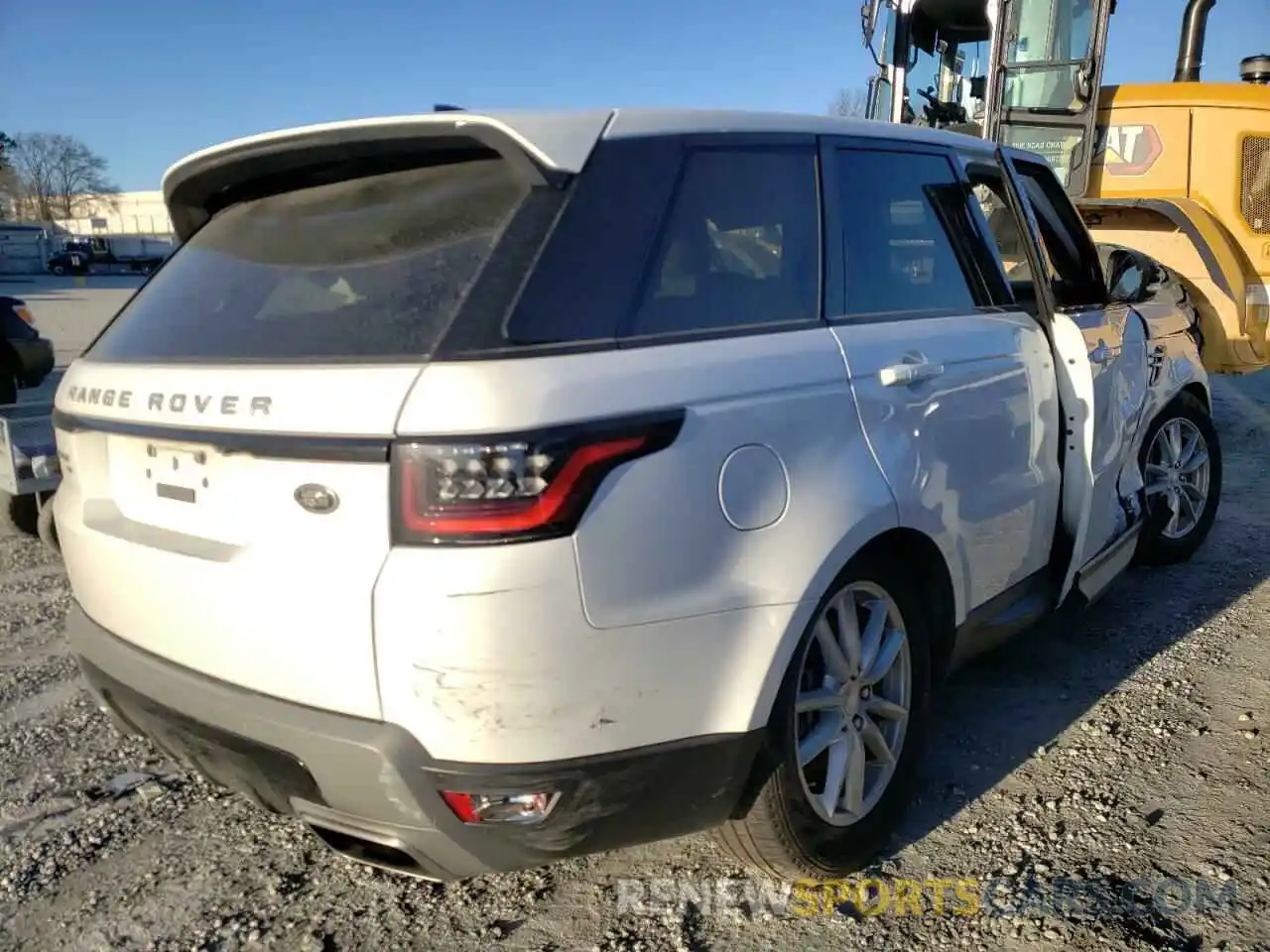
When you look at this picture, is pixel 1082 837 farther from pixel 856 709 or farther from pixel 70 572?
pixel 70 572

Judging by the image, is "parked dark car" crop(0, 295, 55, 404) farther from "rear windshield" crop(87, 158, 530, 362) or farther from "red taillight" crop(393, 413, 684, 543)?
"red taillight" crop(393, 413, 684, 543)

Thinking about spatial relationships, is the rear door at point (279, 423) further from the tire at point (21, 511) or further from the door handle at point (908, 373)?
the tire at point (21, 511)

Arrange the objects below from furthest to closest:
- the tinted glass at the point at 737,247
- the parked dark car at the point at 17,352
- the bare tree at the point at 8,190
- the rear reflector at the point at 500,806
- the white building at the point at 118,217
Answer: the white building at the point at 118,217 < the bare tree at the point at 8,190 < the parked dark car at the point at 17,352 < the tinted glass at the point at 737,247 < the rear reflector at the point at 500,806

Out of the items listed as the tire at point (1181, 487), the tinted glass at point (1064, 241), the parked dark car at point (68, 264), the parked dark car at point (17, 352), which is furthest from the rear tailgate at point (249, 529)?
the parked dark car at point (68, 264)

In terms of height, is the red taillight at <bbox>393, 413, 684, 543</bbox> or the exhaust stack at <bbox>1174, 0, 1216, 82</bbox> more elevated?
the exhaust stack at <bbox>1174, 0, 1216, 82</bbox>

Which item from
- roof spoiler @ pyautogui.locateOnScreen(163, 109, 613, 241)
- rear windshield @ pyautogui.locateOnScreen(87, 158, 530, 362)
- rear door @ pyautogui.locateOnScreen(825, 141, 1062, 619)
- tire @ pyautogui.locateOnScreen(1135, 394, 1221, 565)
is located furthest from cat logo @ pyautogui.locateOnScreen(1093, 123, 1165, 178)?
rear windshield @ pyautogui.locateOnScreen(87, 158, 530, 362)

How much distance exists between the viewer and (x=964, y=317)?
3.03 m

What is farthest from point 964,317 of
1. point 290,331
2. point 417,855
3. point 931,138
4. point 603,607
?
point 417,855

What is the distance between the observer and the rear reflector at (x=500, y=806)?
190cm

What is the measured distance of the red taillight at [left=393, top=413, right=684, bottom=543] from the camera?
1784 millimetres

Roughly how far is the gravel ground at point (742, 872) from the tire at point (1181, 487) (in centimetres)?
107

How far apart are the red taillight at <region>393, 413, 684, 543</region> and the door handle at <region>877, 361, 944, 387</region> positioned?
1033 millimetres

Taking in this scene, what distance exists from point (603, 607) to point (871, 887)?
1279 millimetres

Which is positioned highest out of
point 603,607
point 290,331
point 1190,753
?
point 290,331
